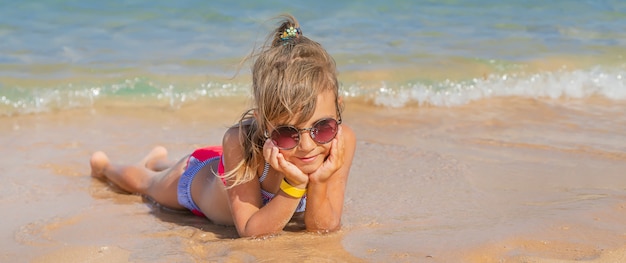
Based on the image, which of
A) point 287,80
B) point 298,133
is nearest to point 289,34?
point 287,80

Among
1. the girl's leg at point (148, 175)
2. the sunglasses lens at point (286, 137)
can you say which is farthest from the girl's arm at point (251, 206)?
the girl's leg at point (148, 175)

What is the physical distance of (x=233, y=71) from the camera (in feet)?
24.2

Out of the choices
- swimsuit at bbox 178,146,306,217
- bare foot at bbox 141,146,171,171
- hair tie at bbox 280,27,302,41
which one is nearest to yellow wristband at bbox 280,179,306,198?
hair tie at bbox 280,27,302,41

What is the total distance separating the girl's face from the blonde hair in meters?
0.03

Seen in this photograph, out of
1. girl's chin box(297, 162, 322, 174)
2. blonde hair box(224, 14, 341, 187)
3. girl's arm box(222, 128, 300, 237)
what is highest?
blonde hair box(224, 14, 341, 187)

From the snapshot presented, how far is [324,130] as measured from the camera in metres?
3.17

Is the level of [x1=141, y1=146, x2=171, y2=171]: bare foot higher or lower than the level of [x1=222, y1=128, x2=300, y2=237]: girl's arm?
lower

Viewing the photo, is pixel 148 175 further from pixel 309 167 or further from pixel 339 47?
pixel 339 47

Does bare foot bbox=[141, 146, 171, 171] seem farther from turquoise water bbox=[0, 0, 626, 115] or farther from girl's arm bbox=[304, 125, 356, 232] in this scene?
turquoise water bbox=[0, 0, 626, 115]

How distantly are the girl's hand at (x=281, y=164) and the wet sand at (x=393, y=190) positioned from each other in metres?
0.28

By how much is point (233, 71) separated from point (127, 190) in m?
3.05

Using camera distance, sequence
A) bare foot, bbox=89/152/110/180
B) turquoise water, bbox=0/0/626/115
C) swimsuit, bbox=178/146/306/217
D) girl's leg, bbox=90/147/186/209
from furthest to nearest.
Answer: turquoise water, bbox=0/0/626/115 → bare foot, bbox=89/152/110/180 → girl's leg, bbox=90/147/186/209 → swimsuit, bbox=178/146/306/217

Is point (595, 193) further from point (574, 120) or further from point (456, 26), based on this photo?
point (456, 26)

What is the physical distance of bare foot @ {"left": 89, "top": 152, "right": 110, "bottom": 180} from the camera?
15.3 ft
